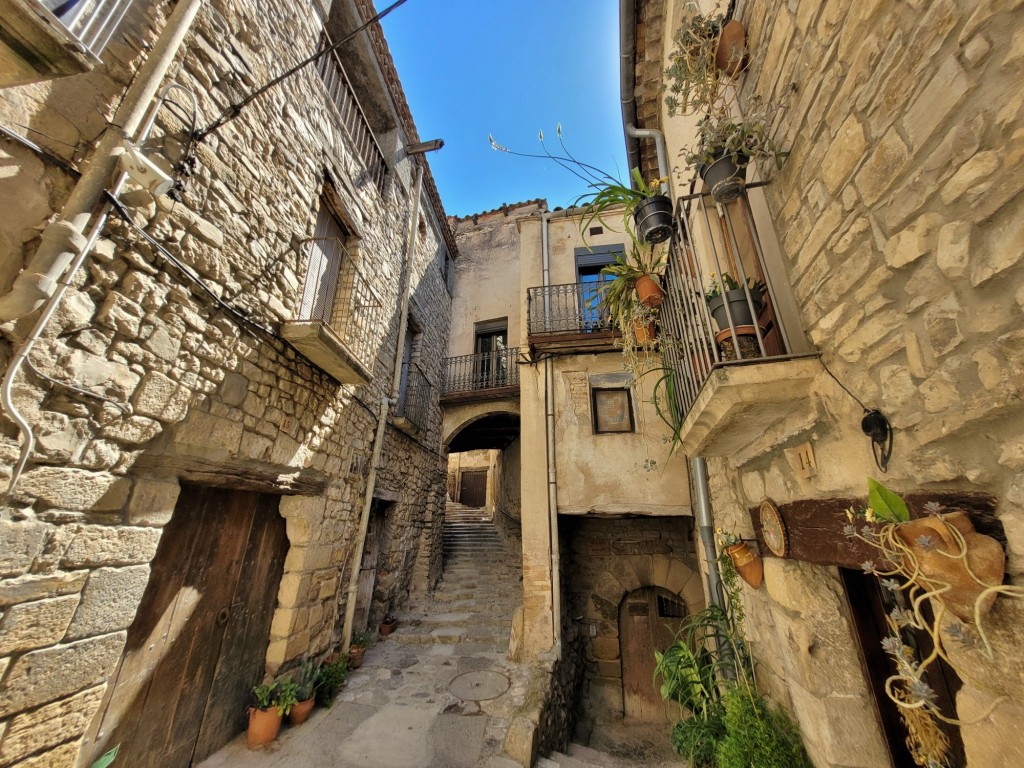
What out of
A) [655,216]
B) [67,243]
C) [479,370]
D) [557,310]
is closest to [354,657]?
[67,243]

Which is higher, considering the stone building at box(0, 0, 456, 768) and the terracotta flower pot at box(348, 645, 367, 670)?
the stone building at box(0, 0, 456, 768)

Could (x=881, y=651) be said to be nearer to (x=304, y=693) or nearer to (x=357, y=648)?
(x=304, y=693)

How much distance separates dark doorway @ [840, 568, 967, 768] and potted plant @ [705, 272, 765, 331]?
1.39 metres

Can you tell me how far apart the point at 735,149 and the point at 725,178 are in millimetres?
169

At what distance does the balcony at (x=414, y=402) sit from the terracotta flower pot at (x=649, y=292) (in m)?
4.58

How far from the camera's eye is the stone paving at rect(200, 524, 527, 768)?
3.36 metres

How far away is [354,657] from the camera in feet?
16.3

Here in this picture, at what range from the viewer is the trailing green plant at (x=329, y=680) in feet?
13.6

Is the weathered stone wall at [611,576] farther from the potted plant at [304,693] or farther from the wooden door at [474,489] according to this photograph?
the wooden door at [474,489]

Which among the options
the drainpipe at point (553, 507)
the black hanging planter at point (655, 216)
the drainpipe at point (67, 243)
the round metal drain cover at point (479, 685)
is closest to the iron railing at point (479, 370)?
the drainpipe at point (553, 507)

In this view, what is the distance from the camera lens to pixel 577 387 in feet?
19.5

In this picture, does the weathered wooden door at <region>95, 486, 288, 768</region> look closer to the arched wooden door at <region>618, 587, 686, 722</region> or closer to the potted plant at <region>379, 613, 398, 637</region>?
the potted plant at <region>379, 613, 398, 637</region>

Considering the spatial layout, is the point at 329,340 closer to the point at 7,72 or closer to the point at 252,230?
the point at 252,230

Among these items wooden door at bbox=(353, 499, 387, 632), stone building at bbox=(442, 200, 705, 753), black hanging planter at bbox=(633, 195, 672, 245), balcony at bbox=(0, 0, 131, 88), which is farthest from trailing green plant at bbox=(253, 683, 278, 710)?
black hanging planter at bbox=(633, 195, 672, 245)
